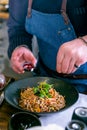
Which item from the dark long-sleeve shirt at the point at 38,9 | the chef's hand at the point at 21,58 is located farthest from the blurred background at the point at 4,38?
the chef's hand at the point at 21,58

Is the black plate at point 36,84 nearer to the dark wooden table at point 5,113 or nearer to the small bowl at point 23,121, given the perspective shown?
the dark wooden table at point 5,113

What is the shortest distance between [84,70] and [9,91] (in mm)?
349

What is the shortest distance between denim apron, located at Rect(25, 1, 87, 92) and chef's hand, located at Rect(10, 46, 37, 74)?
0.35ft

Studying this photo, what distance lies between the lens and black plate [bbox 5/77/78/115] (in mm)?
1048

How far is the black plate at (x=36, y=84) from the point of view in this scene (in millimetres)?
1048

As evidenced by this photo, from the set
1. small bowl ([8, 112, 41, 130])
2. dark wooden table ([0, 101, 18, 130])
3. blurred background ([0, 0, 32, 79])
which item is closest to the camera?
small bowl ([8, 112, 41, 130])

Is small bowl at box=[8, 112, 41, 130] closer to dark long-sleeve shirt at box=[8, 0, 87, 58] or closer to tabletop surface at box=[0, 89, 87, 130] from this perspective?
tabletop surface at box=[0, 89, 87, 130]

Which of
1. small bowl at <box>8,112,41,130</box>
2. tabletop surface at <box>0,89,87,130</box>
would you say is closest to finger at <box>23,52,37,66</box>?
tabletop surface at <box>0,89,87,130</box>

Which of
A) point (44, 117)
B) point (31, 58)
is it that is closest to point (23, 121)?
point (44, 117)

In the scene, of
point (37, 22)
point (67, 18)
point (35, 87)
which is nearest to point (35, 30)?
point (37, 22)

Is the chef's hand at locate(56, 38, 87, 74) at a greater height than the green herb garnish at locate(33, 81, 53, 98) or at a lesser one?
greater

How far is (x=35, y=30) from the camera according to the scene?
1.27 meters

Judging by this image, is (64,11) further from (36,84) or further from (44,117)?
(44,117)

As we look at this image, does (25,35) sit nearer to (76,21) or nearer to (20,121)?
(76,21)
